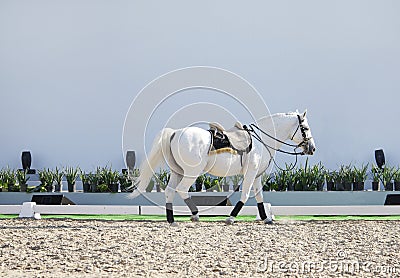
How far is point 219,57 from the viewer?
11422mm

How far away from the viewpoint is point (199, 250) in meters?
5.46

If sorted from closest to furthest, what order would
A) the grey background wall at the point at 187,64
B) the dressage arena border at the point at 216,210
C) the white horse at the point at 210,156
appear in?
the white horse at the point at 210,156 → the dressage arena border at the point at 216,210 → the grey background wall at the point at 187,64

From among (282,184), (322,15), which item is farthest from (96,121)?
(322,15)

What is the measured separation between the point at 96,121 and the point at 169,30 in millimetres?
2013

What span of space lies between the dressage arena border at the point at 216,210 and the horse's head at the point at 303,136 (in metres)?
1.27

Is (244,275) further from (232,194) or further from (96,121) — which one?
(96,121)

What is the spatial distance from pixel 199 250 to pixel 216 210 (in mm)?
3304

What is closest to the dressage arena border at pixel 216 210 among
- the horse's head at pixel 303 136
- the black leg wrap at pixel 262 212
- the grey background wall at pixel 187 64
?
the black leg wrap at pixel 262 212

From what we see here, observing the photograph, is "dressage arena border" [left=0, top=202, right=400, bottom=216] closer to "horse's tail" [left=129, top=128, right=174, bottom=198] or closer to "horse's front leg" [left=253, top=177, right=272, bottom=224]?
"horse's front leg" [left=253, top=177, right=272, bottom=224]

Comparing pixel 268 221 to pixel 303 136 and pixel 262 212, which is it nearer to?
pixel 262 212

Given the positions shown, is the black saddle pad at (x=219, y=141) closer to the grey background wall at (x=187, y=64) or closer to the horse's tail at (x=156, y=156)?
the horse's tail at (x=156, y=156)

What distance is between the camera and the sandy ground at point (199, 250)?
4684 millimetres

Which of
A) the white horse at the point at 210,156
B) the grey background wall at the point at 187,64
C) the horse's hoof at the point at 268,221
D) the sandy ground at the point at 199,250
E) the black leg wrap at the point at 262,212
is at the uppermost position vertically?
the grey background wall at the point at 187,64

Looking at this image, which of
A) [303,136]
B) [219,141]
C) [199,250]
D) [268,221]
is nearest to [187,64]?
[303,136]
